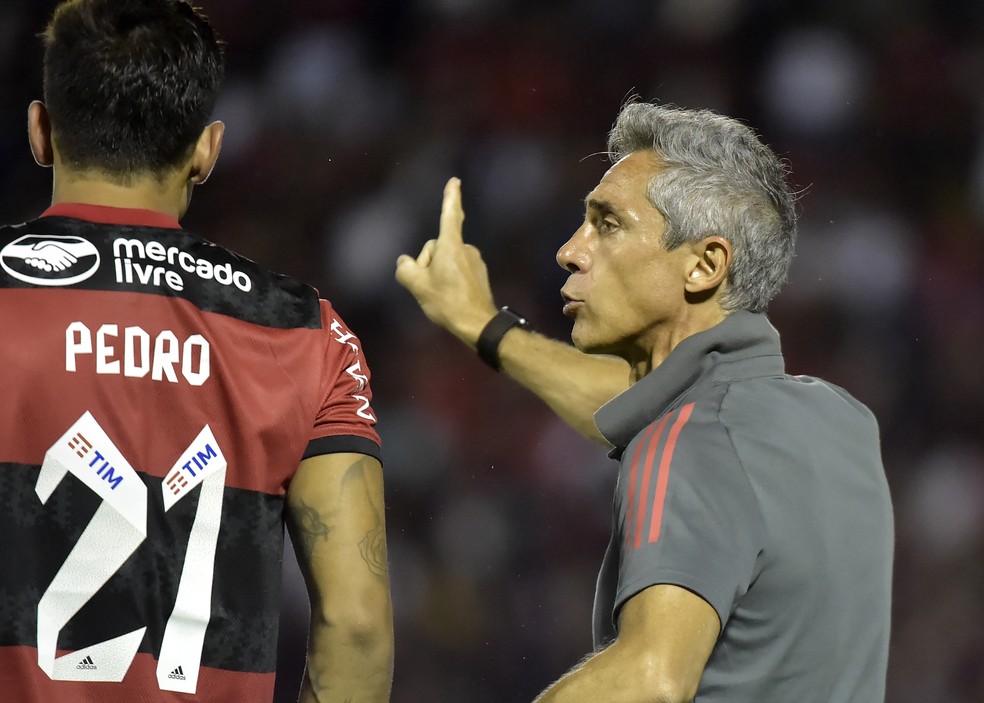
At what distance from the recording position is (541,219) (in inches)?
219

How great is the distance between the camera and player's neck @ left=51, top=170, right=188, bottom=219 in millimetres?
1714

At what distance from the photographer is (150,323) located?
1.65m

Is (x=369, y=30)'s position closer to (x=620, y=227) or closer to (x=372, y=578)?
(x=620, y=227)

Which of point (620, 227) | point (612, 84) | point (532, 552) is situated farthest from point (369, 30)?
point (620, 227)

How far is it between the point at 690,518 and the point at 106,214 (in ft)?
3.05

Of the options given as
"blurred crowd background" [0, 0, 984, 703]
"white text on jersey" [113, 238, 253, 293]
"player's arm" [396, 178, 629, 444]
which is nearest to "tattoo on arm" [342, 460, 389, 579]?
"white text on jersey" [113, 238, 253, 293]

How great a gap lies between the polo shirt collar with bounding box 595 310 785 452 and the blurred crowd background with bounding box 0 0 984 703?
10.5ft

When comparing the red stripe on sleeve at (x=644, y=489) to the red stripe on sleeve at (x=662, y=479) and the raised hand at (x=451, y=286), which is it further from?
the raised hand at (x=451, y=286)

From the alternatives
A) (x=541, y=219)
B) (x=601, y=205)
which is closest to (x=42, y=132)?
(x=601, y=205)

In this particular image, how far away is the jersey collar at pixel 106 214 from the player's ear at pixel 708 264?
907 millimetres

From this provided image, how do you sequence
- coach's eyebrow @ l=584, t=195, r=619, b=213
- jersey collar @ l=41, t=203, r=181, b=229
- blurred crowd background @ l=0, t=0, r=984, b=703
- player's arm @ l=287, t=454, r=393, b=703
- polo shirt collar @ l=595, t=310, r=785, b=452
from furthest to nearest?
blurred crowd background @ l=0, t=0, r=984, b=703 → coach's eyebrow @ l=584, t=195, r=619, b=213 → polo shirt collar @ l=595, t=310, r=785, b=452 → player's arm @ l=287, t=454, r=393, b=703 → jersey collar @ l=41, t=203, r=181, b=229

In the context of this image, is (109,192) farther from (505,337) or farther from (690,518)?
(505,337)

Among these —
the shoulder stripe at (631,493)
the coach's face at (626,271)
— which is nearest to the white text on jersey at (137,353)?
the shoulder stripe at (631,493)

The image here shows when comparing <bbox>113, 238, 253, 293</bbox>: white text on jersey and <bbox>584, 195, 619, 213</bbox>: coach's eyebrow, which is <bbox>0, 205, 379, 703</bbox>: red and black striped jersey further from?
<bbox>584, 195, 619, 213</bbox>: coach's eyebrow
